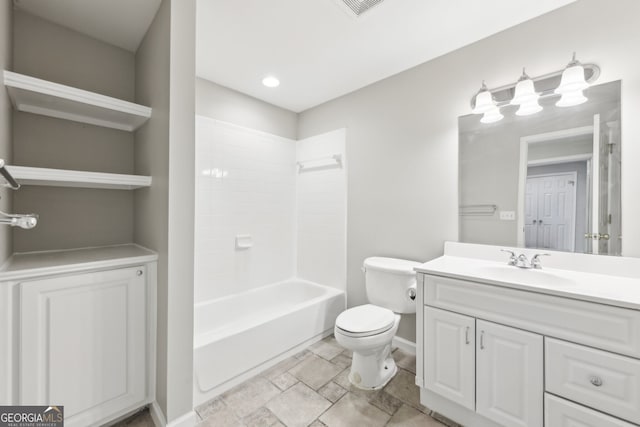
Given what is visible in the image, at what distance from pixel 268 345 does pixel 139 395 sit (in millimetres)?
825

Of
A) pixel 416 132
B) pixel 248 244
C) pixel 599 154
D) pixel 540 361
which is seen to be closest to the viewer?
pixel 540 361

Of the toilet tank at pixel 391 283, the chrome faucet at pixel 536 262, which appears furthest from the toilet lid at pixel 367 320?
the chrome faucet at pixel 536 262

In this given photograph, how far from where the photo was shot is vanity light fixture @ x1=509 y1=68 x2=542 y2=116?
5.29ft

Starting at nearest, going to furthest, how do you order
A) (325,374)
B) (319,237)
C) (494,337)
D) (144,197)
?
(494,337) → (144,197) → (325,374) → (319,237)

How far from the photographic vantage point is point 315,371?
1992 mm

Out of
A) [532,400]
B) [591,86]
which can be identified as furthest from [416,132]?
[532,400]

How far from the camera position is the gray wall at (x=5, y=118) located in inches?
47.9

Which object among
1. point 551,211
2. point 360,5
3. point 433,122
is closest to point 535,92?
point 433,122

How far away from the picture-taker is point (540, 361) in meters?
1.20

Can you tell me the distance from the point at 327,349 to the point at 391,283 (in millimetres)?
847

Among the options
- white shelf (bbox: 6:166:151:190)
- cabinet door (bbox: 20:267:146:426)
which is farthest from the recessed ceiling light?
cabinet door (bbox: 20:267:146:426)

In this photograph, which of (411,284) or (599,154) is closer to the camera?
(599,154)

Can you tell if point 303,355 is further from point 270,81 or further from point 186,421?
point 270,81

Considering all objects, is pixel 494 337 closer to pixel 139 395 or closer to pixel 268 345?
pixel 268 345
